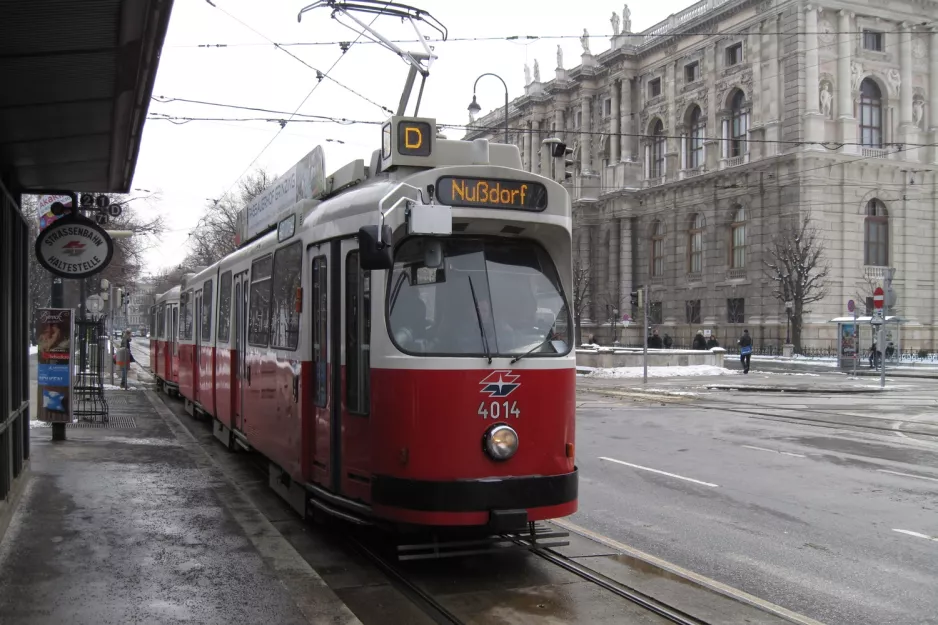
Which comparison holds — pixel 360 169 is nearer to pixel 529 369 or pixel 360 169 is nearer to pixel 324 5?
pixel 529 369

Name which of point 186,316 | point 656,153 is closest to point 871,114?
point 656,153

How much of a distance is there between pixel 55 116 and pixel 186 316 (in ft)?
35.9

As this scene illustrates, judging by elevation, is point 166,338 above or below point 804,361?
above

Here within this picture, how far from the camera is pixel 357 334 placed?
700 centimetres

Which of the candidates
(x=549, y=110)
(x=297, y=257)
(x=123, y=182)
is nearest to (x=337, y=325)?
(x=297, y=257)

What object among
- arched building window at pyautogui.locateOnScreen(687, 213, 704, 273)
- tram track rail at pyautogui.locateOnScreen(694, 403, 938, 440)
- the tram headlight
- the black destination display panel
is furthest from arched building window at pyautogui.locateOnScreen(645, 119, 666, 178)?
the tram headlight

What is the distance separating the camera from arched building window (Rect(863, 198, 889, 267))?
51.0 meters

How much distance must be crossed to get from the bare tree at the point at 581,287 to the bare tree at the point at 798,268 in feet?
57.7

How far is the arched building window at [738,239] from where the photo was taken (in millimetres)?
54594

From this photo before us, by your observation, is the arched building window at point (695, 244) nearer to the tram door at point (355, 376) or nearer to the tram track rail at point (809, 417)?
the tram track rail at point (809, 417)

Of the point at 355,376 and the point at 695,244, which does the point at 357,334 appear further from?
the point at 695,244

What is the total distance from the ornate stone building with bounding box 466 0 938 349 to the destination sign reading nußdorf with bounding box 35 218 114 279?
39637mm

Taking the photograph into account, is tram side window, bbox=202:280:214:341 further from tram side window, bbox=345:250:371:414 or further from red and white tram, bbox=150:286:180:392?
tram side window, bbox=345:250:371:414

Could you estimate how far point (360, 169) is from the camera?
26.2ft
